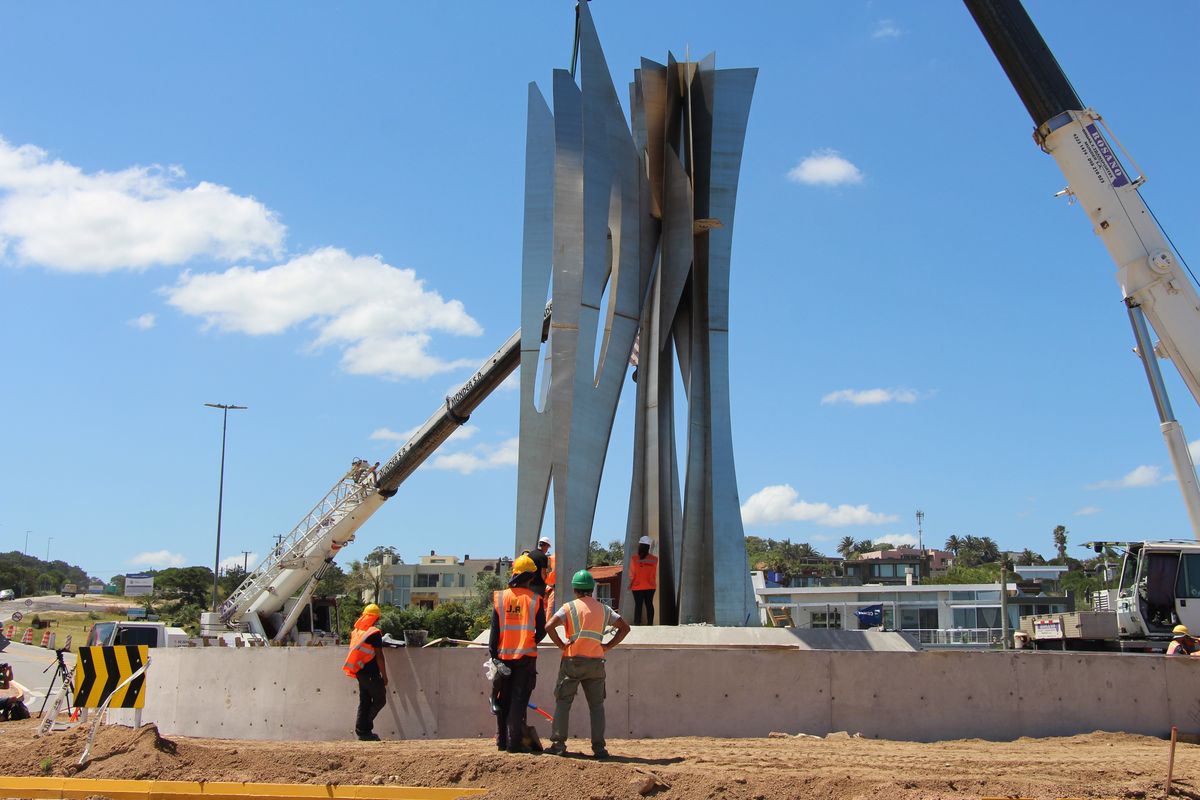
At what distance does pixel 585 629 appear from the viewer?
8.22 metres

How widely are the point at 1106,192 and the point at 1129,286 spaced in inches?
63.6

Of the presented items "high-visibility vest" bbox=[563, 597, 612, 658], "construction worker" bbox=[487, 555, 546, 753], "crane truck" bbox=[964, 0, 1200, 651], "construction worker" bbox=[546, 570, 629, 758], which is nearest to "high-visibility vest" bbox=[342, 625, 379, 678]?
"construction worker" bbox=[487, 555, 546, 753]

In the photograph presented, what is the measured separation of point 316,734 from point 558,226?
309 inches

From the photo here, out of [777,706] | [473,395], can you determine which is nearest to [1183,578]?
[777,706]

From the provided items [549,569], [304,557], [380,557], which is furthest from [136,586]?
[549,569]

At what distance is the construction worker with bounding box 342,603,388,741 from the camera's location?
1038 centimetres

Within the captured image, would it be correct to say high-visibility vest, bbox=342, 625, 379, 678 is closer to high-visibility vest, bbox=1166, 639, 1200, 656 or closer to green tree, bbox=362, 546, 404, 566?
high-visibility vest, bbox=1166, 639, 1200, 656

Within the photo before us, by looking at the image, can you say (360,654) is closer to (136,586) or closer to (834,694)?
(834,694)

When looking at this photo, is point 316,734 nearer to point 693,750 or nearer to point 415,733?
point 415,733

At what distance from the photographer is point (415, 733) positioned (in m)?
10.8

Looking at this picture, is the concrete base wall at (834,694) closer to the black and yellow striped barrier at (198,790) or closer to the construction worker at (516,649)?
the construction worker at (516,649)

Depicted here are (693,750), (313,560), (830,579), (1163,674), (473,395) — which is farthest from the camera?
(830,579)

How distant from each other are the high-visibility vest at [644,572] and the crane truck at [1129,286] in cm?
728

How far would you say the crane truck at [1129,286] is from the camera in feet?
55.2
